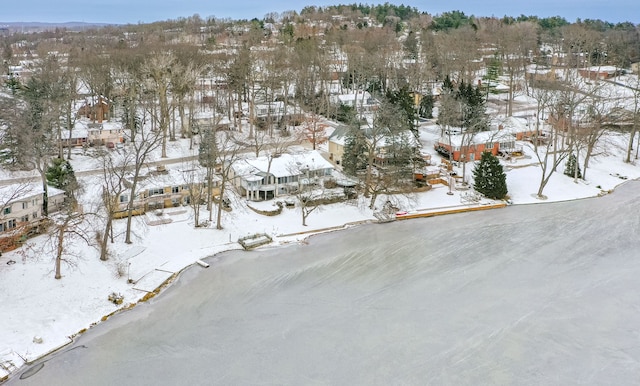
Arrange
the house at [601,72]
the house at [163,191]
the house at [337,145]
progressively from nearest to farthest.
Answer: the house at [163,191] → the house at [337,145] → the house at [601,72]

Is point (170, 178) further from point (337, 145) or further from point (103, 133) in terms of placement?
point (103, 133)

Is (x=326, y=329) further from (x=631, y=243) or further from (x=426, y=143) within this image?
(x=426, y=143)

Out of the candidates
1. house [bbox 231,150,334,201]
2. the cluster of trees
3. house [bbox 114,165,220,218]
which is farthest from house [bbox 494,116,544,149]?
house [bbox 114,165,220,218]

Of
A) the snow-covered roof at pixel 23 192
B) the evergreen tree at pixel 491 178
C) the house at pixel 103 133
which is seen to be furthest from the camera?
the house at pixel 103 133

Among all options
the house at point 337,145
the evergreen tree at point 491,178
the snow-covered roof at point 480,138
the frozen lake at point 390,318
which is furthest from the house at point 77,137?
the evergreen tree at point 491,178

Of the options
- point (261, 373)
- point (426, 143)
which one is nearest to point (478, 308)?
point (261, 373)

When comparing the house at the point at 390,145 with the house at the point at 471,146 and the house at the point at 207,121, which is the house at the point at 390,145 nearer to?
the house at the point at 471,146

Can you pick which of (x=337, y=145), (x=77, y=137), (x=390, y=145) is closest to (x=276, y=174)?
(x=390, y=145)
